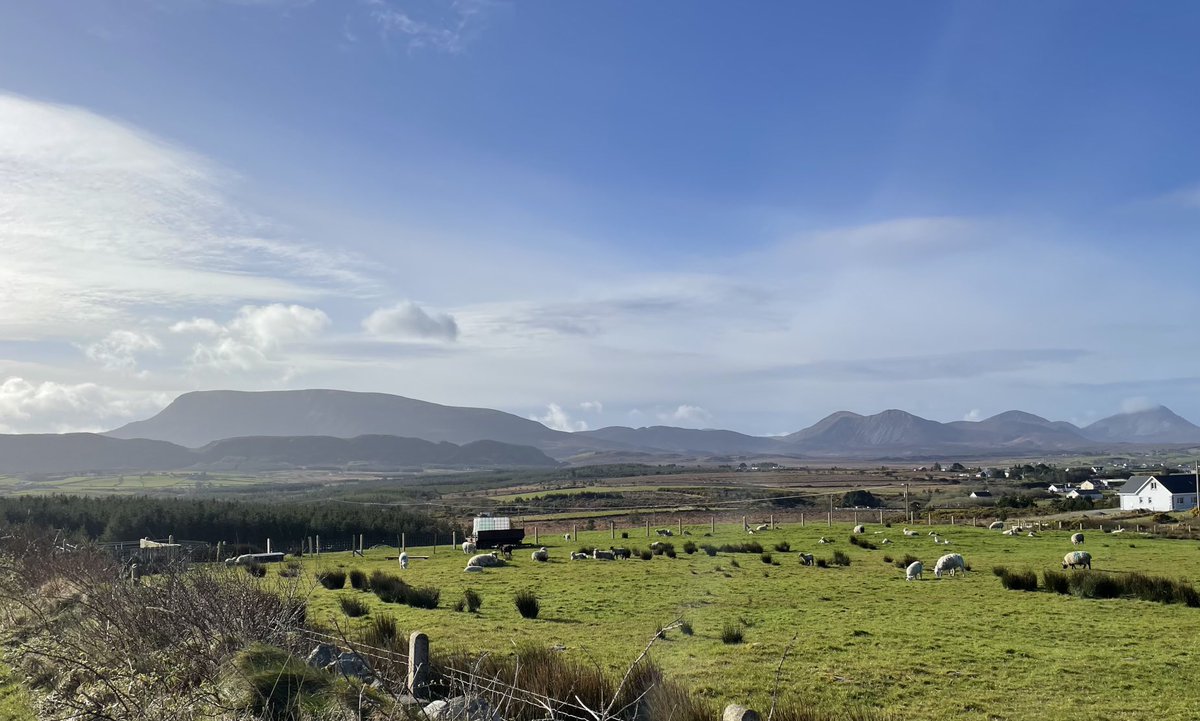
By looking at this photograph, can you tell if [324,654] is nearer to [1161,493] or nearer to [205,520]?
[205,520]

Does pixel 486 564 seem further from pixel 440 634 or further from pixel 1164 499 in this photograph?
pixel 1164 499

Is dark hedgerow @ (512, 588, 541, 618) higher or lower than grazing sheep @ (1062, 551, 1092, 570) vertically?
higher

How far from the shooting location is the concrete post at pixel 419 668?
891 cm

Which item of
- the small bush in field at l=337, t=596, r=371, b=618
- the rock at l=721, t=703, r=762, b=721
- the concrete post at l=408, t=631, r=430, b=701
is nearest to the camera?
the rock at l=721, t=703, r=762, b=721

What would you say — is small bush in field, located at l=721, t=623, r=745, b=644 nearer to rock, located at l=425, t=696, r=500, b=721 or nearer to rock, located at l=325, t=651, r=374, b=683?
rock, located at l=325, t=651, r=374, b=683

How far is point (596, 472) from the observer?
628ft

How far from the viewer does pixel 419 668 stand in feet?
29.4

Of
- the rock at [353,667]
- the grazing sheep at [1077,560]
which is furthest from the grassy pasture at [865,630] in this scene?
the rock at [353,667]

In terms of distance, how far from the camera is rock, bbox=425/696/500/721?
7.31 meters

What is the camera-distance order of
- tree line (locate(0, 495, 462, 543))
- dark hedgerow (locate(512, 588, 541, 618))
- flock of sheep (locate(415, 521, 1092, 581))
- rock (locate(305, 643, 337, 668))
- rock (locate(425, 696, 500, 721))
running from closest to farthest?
1. rock (locate(425, 696, 500, 721))
2. rock (locate(305, 643, 337, 668))
3. dark hedgerow (locate(512, 588, 541, 618))
4. flock of sheep (locate(415, 521, 1092, 581))
5. tree line (locate(0, 495, 462, 543))

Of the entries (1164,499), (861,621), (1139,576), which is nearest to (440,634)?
(861,621)

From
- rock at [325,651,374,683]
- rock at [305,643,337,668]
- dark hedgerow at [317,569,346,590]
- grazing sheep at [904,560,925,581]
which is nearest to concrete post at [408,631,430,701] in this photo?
rock at [325,651,374,683]

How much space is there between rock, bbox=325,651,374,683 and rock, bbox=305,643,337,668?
0.21 m

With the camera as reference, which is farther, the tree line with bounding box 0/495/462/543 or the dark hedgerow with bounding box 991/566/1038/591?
the tree line with bounding box 0/495/462/543
